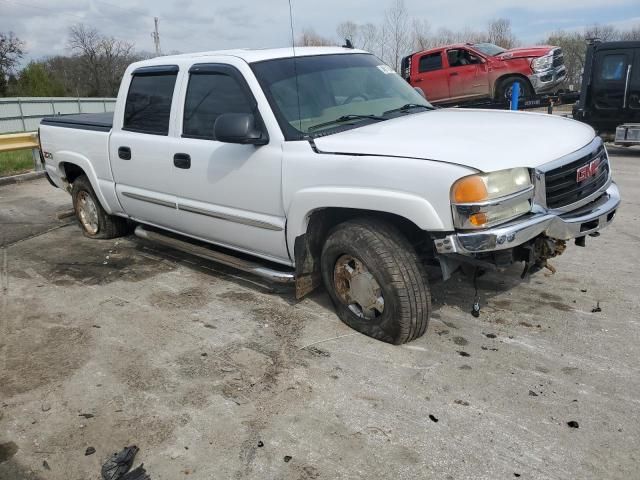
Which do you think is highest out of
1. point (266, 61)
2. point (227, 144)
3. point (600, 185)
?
point (266, 61)

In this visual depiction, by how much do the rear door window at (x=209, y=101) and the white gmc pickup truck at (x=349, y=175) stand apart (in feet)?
0.04

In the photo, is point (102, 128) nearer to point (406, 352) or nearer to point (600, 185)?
point (406, 352)

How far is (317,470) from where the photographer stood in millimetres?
2527

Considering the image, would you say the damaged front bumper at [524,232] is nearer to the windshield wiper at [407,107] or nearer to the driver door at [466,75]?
the windshield wiper at [407,107]

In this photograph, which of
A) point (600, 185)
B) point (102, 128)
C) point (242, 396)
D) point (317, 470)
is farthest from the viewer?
point (102, 128)

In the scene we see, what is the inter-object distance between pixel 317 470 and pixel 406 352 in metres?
1.18

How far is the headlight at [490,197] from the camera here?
294cm

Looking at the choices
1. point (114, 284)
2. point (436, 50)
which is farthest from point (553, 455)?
point (436, 50)

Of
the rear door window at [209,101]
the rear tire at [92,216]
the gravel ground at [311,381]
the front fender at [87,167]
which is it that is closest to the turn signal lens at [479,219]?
the gravel ground at [311,381]

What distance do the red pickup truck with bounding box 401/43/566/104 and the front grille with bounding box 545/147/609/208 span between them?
1163 cm

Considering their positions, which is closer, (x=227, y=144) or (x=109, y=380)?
(x=109, y=380)

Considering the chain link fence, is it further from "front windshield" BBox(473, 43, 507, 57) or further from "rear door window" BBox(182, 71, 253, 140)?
"rear door window" BBox(182, 71, 253, 140)

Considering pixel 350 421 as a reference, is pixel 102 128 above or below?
above

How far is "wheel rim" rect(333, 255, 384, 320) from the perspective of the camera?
3.58 meters
